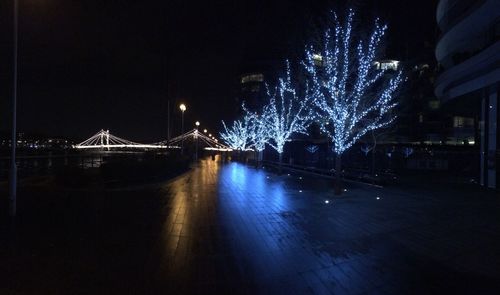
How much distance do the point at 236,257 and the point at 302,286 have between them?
182 centimetres

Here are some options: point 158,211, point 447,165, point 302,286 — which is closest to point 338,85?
point 158,211

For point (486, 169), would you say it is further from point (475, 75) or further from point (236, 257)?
point (236, 257)

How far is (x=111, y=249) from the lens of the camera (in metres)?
8.18

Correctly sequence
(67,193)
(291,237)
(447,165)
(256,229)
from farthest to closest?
(447,165), (67,193), (256,229), (291,237)

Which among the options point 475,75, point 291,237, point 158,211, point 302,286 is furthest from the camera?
point 475,75

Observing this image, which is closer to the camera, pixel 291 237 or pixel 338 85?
pixel 291 237

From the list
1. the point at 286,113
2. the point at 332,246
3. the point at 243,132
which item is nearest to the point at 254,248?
the point at 332,246

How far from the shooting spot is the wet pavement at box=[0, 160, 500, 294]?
6.27m

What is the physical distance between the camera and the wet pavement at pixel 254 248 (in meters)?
6.27

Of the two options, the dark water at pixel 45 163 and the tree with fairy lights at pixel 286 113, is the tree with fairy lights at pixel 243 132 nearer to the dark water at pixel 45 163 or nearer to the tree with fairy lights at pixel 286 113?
the tree with fairy lights at pixel 286 113

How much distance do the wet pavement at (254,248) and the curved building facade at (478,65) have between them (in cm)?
630

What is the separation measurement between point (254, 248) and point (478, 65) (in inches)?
575

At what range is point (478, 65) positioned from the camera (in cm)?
1825

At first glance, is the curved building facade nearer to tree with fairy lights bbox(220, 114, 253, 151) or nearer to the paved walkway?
the paved walkway
